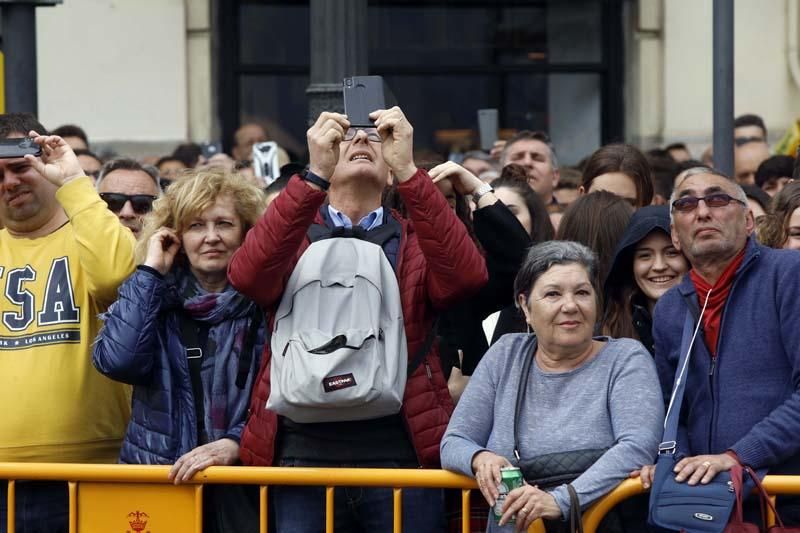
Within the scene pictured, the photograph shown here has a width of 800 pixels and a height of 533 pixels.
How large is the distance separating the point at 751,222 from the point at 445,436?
49.2 inches

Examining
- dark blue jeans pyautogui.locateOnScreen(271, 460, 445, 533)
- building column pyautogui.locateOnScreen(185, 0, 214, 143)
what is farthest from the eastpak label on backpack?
building column pyautogui.locateOnScreen(185, 0, 214, 143)

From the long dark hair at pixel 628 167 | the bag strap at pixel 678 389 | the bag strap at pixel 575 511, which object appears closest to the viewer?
the bag strap at pixel 575 511

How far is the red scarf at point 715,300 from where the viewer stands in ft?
16.2

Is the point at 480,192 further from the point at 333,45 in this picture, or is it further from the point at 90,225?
the point at 333,45

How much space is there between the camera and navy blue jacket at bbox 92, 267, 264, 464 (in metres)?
5.23

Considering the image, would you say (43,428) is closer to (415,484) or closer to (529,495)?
(415,484)

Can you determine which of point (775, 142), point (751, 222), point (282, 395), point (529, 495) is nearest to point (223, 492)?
point (282, 395)

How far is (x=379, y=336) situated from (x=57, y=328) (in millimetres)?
1292

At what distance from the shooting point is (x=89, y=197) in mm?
5535

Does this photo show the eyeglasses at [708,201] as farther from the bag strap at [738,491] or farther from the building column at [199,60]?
the building column at [199,60]

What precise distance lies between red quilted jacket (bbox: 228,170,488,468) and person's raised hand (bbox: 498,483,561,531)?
493 millimetres

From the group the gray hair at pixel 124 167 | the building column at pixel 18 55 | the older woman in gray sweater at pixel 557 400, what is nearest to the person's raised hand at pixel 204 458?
the older woman in gray sweater at pixel 557 400

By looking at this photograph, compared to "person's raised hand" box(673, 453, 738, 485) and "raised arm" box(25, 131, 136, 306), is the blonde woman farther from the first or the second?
"person's raised hand" box(673, 453, 738, 485)

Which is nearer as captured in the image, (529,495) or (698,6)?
(529,495)
